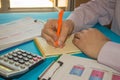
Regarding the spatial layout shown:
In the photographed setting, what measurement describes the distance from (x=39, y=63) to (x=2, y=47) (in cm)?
17

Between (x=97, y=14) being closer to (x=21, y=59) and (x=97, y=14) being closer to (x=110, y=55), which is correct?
(x=110, y=55)

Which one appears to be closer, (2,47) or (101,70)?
(101,70)

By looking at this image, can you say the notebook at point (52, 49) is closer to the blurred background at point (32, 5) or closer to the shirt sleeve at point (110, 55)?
the shirt sleeve at point (110, 55)

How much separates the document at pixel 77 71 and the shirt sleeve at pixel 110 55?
0.05 feet

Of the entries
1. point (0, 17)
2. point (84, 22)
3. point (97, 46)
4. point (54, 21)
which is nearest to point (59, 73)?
point (97, 46)

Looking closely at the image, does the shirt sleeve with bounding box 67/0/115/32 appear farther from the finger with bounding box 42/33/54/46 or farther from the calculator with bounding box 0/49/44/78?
the calculator with bounding box 0/49/44/78

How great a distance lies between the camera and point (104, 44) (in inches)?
24.6

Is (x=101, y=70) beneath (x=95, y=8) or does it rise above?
beneath

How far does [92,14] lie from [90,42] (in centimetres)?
39

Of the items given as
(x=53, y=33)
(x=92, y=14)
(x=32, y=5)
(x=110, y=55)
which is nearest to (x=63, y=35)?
(x=53, y=33)

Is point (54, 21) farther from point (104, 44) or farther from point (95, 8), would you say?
point (95, 8)

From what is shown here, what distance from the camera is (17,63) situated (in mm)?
539

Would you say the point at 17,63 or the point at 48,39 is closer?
the point at 17,63

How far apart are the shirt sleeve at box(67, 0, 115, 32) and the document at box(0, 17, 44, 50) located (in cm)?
18
